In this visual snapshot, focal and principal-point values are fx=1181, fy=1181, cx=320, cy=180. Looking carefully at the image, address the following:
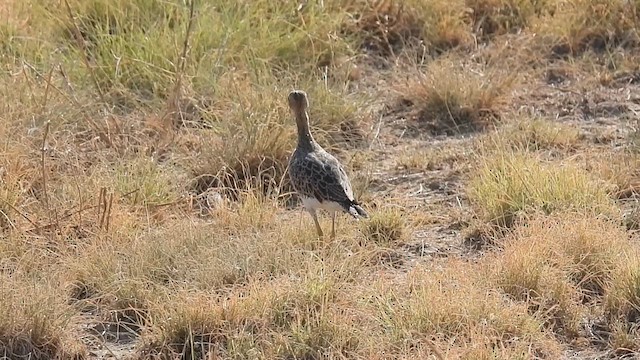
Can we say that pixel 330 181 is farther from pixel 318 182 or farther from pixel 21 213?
pixel 21 213

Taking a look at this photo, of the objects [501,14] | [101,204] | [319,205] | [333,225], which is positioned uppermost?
[501,14]

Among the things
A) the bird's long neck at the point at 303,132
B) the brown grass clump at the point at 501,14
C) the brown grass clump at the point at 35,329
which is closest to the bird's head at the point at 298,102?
the bird's long neck at the point at 303,132

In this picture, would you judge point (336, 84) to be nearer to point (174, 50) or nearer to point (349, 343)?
point (174, 50)

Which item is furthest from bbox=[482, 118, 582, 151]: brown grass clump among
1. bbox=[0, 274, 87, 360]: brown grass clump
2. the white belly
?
bbox=[0, 274, 87, 360]: brown grass clump

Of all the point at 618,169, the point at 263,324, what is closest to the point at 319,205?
the point at 263,324

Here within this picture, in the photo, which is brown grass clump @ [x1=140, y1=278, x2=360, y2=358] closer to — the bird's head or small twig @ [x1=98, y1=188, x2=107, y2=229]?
small twig @ [x1=98, y1=188, x2=107, y2=229]

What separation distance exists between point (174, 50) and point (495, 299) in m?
3.47

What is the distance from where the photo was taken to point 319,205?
5.92m

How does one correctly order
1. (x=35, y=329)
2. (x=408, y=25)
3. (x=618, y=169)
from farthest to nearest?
(x=408, y=25), (x=618, y=169), (x=35, y=329)

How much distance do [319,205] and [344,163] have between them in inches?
51.3

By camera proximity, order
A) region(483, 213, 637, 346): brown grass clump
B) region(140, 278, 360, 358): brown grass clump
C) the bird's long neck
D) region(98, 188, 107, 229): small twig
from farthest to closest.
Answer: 1. the bird's long neck
2. region(98, 188, 107, 229): small twig
3. region(483, 213, 637, 346): brown grass clump
4. region(140, 278, 360, 358): brown grass clump

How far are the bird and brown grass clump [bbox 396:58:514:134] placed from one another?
1.65m

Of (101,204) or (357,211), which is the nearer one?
(357,211)

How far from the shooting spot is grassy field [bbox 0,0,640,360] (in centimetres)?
511
